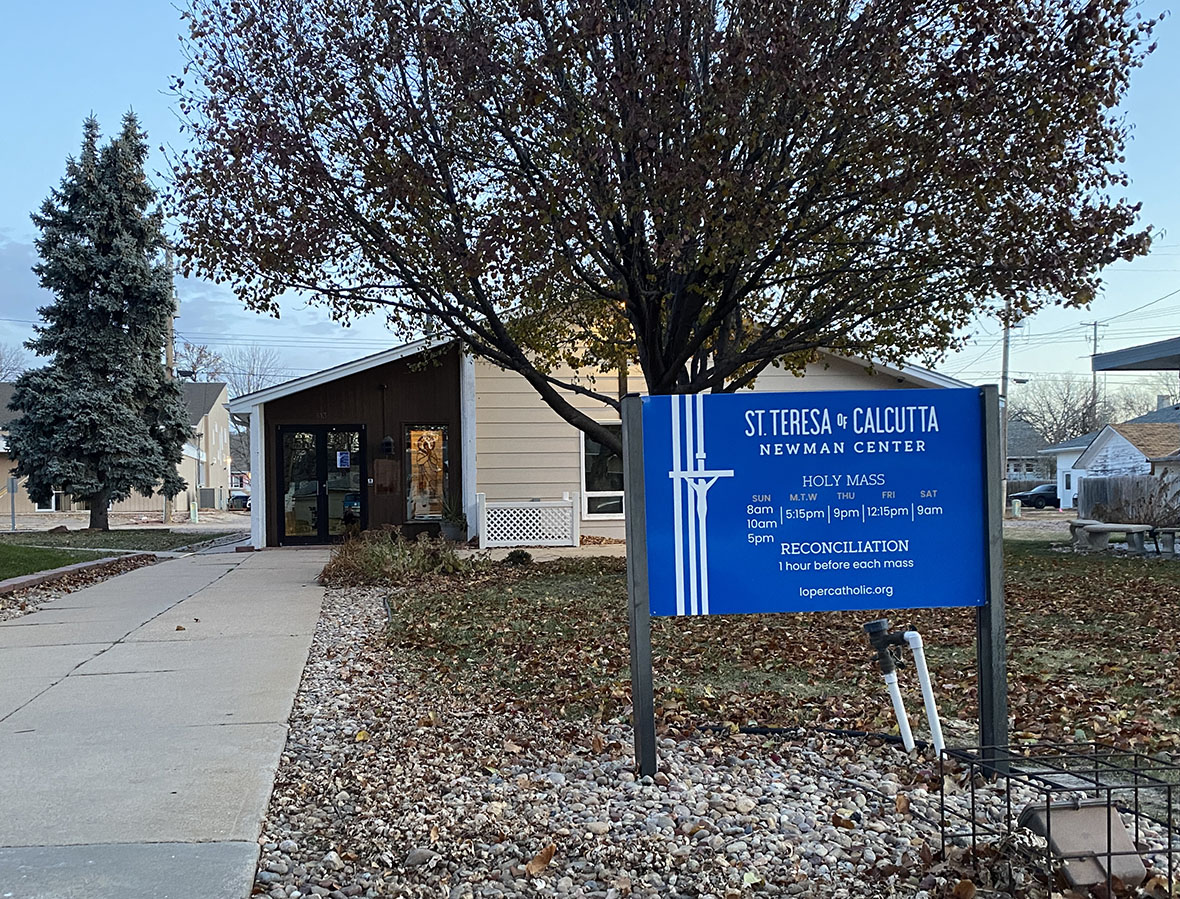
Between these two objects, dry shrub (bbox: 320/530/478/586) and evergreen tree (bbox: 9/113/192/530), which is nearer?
A: dry shrub (bbox: 320/530/478/586)

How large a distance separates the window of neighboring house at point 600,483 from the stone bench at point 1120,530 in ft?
26.8

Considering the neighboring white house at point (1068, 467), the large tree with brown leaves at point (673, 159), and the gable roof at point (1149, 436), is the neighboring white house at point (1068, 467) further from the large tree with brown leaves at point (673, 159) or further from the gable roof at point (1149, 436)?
the large tree with brown leaves at point (673, 159)

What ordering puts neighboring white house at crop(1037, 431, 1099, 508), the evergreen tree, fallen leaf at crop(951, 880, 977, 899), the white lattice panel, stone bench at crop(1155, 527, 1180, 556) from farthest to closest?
neighboring white house at crop(1037, 431, 1099, 508)
the evergreen tree
the white lattice panel
stone bench at crop(1155, 527, 1180, 556)
fallen leaf at crop(951, 880, 977, 899)

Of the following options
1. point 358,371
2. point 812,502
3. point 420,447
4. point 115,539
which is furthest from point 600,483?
point 812,502

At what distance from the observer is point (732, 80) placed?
8.61 meters

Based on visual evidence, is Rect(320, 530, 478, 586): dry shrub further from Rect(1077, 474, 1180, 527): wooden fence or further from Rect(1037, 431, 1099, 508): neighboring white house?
Rect(1037, 431, 1099, 508): neighboring white house

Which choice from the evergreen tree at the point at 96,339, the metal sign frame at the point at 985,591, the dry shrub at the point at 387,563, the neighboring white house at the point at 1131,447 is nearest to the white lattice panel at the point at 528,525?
the dry shrub at the point at 387,563

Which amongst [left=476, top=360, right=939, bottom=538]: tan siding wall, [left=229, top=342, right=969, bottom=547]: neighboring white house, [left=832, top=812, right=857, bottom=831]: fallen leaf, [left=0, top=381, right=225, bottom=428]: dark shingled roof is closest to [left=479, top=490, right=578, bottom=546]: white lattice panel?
[left=229, top=342, right=969, bottom=547]: neighboring white house

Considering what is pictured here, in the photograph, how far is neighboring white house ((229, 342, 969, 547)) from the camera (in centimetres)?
1858

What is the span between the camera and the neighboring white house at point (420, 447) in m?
18.6

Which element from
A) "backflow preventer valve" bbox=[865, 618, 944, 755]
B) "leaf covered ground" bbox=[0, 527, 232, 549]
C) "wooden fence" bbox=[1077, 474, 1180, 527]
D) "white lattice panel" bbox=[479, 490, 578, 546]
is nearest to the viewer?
"backflow preventer valve" bbox=[865, 618, 944, 755]

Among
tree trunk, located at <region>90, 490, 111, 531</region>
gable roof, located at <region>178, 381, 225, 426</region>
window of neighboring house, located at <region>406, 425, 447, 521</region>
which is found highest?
gable roof, located at <region>178, 381, 225, 426</region>

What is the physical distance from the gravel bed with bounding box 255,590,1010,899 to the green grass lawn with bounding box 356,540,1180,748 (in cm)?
70

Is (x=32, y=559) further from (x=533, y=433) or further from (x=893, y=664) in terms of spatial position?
(x=893, y=664)
